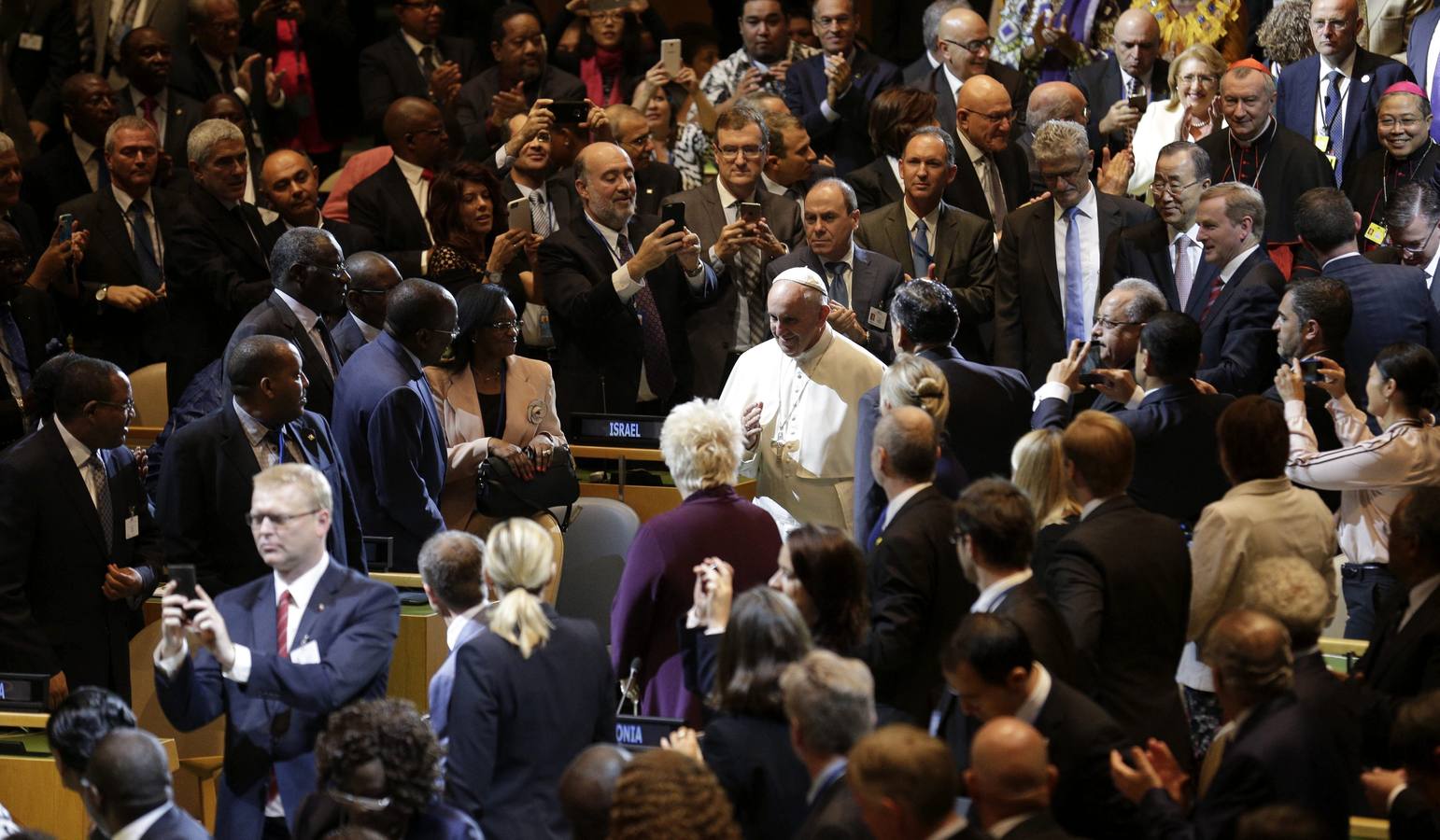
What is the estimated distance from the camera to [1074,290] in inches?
277

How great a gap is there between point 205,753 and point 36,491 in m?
0.91

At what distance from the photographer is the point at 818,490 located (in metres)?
5.74

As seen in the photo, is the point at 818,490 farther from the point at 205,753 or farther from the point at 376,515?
the point at 205,753

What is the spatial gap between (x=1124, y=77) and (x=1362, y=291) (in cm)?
282

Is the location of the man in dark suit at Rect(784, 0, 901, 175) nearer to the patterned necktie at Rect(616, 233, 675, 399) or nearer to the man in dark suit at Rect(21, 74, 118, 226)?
the patterned necktie at Rect(616, 233, 675, 399)

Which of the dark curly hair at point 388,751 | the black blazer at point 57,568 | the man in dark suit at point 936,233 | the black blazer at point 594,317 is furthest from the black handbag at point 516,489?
the dark curly hair at point 388,751

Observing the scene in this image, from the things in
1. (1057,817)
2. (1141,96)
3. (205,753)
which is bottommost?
(205,753)

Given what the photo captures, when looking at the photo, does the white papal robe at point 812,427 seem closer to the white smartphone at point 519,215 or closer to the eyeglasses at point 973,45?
the white smartphone at point 519,215

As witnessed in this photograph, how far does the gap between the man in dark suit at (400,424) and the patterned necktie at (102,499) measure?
718mm

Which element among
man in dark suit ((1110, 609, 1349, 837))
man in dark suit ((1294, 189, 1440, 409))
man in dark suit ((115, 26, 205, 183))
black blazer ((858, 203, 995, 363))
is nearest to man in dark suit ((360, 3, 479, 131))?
man in dark suit ((115, 26, 205, 183))

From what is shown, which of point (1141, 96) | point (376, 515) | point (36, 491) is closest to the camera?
point (36, 491)

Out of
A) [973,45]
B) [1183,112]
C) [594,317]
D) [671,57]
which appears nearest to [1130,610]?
[594,317]

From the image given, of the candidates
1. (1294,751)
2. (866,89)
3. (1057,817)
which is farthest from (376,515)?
(866,89)

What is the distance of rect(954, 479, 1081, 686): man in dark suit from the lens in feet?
12.5
